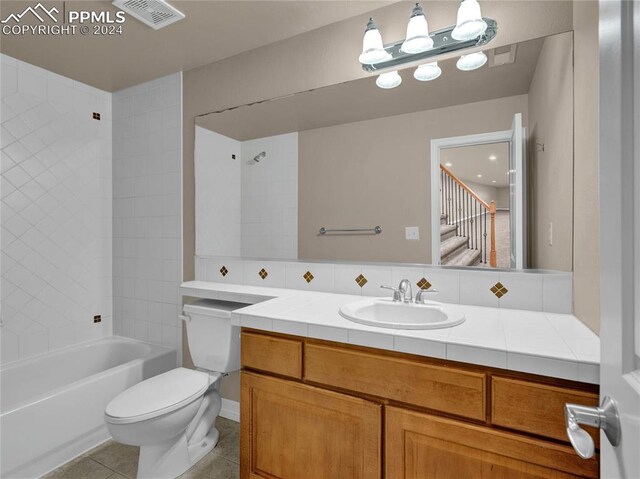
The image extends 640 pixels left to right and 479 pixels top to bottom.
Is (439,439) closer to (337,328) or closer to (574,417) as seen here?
(337,328)

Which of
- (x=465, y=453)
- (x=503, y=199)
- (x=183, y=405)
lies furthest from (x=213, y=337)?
(x=503, y=199)

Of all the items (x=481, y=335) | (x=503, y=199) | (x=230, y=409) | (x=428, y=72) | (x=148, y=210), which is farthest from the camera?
(x=148, y=210)

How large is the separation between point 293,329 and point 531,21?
1.61 m

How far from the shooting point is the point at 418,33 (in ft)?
5.19

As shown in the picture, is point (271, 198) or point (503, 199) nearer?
point (503, 199)

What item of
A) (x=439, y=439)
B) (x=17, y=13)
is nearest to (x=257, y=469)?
(x=439, y=439)

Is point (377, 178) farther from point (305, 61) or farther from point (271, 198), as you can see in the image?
point (305, 61)

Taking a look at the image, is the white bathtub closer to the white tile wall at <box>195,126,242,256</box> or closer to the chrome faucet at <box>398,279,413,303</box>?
the white tile wall at <box>195,126,242,256</box>

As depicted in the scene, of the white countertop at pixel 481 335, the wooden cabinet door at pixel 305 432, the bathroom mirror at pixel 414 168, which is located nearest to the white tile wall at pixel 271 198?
the bathroom mirror at pixel 414 168

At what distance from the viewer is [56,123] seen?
2.45m

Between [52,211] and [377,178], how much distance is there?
7.29 ft

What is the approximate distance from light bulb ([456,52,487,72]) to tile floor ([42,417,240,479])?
2.23 metres

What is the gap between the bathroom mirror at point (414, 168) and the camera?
1464 mm

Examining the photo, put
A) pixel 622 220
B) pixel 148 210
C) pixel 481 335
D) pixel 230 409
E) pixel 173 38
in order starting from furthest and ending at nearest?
pixel 148 210 < pixel 230 409 < pixel 173 38 < pixel 481 335 < pixel 622 220
